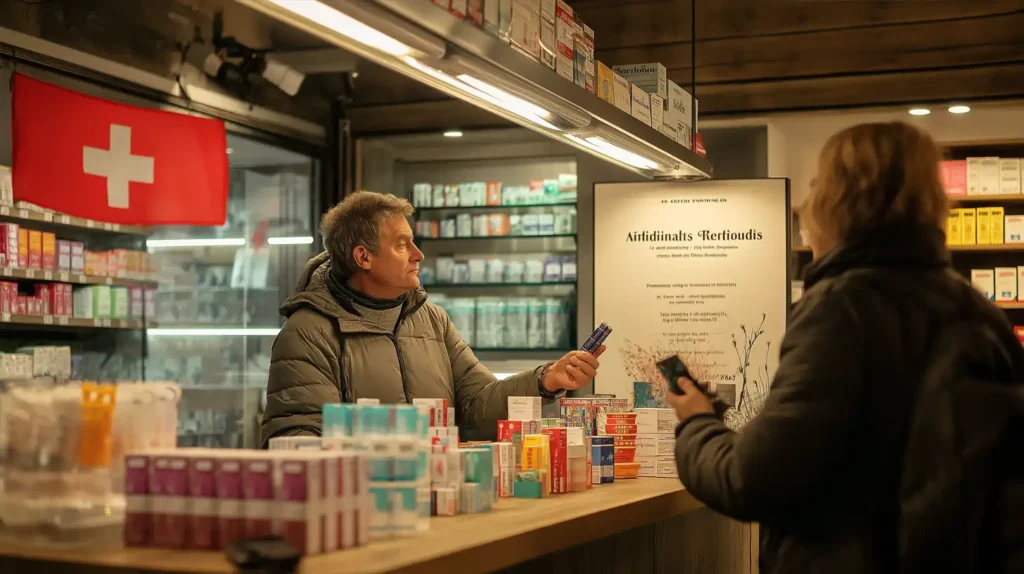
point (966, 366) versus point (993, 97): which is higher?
point (993, 97)

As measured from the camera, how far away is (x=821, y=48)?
6312mm

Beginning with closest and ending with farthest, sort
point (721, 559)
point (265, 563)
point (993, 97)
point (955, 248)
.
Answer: point (265, 563) < point (721, 559) < point (993, 97) < point (955, 248)

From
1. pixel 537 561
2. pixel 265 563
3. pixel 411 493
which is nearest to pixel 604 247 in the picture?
pixel 537 561

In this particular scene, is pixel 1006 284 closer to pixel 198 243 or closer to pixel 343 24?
pixel 198 243

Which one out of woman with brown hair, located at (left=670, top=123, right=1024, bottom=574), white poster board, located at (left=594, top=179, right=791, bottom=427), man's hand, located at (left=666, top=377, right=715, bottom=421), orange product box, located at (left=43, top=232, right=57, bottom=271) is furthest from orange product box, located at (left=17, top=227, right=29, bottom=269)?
woman with brown hair, located at (left=670, top=123, right=1024, bottom=574)

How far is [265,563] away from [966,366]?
4.00ft

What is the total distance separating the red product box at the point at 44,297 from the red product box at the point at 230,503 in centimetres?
404

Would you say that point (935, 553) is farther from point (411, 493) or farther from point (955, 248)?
point (955, 248)

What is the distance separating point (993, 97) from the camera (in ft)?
19.8

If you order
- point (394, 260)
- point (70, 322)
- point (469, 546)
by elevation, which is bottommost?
point (469, 546)

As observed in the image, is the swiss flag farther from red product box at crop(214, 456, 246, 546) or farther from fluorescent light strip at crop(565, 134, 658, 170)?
red product box at crop(214, 456, 246, 546)

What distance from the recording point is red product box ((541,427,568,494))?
2.99 metres

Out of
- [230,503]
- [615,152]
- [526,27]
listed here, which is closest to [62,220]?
[615,152]

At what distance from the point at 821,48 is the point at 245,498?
523 cm
